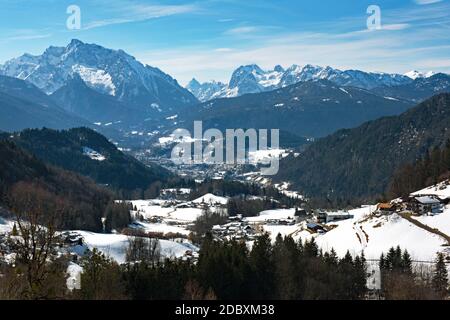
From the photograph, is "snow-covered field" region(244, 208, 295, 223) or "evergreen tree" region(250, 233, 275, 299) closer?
"evergreen tree" region(250, 233, 275, 299)

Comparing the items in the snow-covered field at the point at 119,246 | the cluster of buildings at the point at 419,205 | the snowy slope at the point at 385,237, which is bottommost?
the snow-covered field at the point at 119,246

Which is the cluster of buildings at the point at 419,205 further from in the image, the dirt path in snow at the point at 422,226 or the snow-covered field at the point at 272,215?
the snow-covered field at the point at 272,215

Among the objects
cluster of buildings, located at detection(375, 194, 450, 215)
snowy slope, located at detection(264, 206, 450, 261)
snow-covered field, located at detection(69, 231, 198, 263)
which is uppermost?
cluster of buildings, located at detection(375, 194, 450, 215)

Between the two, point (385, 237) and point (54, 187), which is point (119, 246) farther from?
point (54, 187)

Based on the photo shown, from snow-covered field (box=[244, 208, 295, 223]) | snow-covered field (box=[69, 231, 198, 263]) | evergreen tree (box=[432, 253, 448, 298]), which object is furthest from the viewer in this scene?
snow-covered field (box=[244, 208, 295, 223])

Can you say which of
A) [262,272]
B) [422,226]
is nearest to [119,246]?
[422,226]

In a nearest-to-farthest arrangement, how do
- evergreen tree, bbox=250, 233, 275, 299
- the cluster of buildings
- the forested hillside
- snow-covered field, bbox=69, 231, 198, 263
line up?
evergreen tree, bbox=250, 233, 275, 299 → the cluster of buildings → snow-covered field, bbox=69, 231, 198, 263 → the forested hillside

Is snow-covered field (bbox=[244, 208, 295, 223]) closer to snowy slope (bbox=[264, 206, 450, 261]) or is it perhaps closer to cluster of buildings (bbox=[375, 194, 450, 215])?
cluster of buildings (bbox=[375, 194, 450, 215])

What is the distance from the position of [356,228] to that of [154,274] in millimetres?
51277

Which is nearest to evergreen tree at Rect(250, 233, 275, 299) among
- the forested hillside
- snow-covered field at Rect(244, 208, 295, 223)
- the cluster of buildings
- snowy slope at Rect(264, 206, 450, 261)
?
snowy slope at Rect(264, 206, 450, 261)

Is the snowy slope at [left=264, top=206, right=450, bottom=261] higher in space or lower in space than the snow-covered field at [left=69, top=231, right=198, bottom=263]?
higher

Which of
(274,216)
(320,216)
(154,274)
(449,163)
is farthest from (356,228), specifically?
(274,216)

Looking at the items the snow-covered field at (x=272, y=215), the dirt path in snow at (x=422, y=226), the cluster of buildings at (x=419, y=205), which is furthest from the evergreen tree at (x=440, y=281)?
the snow-covered field at (x=272, y=215)
